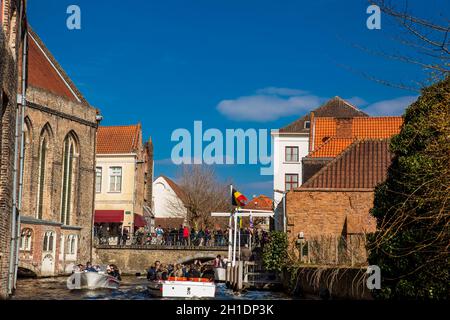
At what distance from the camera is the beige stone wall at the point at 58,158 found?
4472cm

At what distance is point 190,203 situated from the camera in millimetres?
70250

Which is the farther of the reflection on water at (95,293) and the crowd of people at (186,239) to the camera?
the crowd of people at (186,239)

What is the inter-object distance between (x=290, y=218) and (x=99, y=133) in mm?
32999

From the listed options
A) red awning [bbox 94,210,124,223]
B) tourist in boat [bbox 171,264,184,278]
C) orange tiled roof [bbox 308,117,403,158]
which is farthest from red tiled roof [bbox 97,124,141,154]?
tourist in boat [bbox 171,264,184,278]

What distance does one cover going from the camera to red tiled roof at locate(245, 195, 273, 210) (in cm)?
8727

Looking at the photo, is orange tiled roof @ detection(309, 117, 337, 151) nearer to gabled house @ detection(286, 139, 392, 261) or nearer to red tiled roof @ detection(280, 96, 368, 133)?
red tiled roof @ detection(280, 96, 368, 133)

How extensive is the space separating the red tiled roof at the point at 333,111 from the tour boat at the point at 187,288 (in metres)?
30.6

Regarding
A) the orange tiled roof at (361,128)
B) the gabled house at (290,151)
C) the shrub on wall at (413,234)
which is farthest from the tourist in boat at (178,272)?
the gabled house at (290,151)

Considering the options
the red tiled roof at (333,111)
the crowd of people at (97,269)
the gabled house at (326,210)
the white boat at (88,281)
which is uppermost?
the red tiled roof at (333,111)

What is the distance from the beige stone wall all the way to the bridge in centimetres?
201

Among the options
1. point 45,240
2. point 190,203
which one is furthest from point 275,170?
point 45,240

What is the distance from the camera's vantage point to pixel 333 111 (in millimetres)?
60594

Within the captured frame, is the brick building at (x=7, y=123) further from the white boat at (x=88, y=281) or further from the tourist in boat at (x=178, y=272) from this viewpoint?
the tourist in boat at (x=178, y=272)
